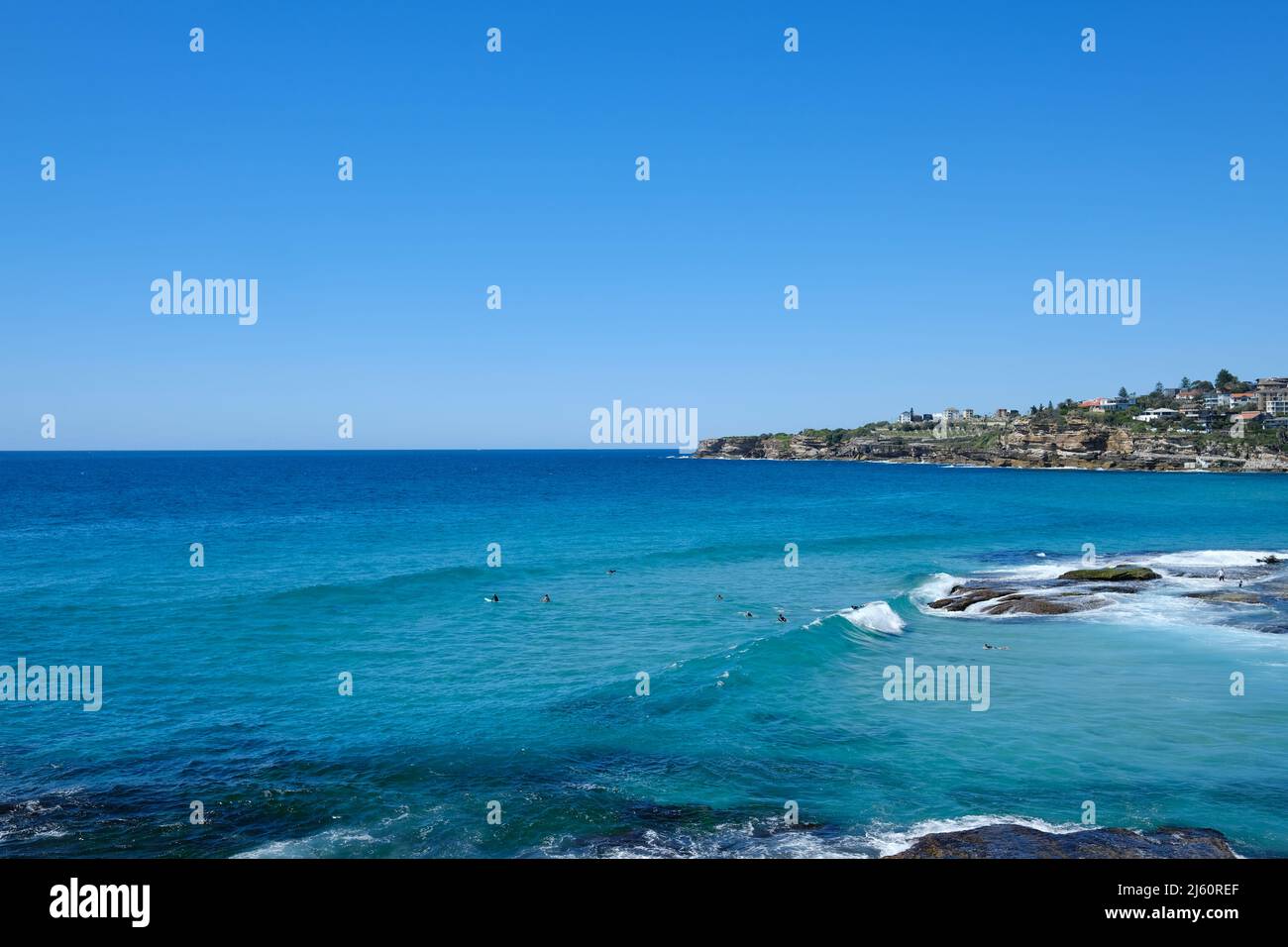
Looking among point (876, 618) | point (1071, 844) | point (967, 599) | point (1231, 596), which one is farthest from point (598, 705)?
point (1231, 596)

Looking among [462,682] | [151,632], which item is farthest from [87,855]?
[151,632]

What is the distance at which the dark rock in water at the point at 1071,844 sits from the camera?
1497cm

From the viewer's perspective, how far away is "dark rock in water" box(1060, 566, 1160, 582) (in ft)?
162

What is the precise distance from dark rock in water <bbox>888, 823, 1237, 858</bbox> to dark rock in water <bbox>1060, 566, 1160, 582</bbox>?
36618 millimetres

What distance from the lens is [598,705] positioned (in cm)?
2750

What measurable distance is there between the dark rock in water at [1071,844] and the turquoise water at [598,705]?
167 cm

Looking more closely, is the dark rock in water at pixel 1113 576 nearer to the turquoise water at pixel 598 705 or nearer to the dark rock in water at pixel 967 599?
the turquoise water at pixel 598 705

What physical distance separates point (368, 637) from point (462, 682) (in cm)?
887

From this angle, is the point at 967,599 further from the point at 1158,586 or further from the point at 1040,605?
the point at 1158,586

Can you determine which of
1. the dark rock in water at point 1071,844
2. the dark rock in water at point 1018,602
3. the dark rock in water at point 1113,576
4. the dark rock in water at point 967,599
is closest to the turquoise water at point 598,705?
the dark rock in water at point 1018,602

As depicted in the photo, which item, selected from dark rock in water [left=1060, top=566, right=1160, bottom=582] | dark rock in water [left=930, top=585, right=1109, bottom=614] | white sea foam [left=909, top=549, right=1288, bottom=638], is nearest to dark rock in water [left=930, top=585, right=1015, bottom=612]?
dark rock in water [left=930, top=585, right=1109, bottom=614]

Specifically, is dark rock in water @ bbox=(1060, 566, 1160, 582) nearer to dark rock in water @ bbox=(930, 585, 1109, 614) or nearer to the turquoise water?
the turquoise water

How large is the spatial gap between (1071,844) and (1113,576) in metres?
39.7
